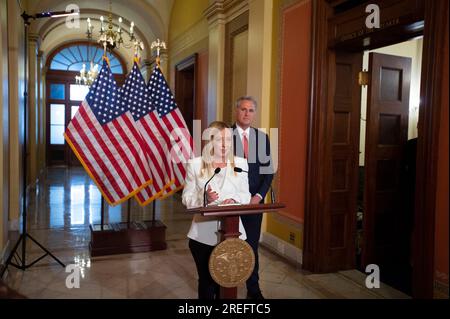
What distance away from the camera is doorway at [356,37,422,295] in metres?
4.15

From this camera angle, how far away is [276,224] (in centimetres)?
502

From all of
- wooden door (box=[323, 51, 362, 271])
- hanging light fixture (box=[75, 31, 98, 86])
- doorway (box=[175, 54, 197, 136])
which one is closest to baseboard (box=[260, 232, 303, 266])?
wooden door (box=[323, 51, 362, 271])

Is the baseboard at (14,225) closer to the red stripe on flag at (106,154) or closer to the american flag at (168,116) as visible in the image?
the red stripe on flag at (106,154)

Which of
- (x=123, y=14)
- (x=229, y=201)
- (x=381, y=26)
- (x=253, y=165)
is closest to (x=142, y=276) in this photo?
(x=253, y=165)

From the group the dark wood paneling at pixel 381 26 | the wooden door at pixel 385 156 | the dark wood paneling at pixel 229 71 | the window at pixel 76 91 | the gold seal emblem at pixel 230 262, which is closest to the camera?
the gold seal emblem at pixel 230 262

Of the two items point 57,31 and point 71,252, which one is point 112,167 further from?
point 57,31

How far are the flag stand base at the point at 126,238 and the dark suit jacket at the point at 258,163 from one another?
1.93 metres

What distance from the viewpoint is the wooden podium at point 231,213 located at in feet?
7.36

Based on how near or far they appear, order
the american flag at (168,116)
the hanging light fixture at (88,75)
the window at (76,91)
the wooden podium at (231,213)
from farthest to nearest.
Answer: the window at (76,91) < the hanging light fixture at (88,75) < the american flag at (168,116) < the wooden podium at (231,213)

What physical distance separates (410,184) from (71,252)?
382 centimetres

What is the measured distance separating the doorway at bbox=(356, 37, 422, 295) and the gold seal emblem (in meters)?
2.21

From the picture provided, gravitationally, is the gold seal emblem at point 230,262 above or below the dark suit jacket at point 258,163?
below

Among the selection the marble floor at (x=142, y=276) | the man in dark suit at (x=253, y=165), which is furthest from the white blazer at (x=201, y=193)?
the marble floor at (x=142, y=276)
